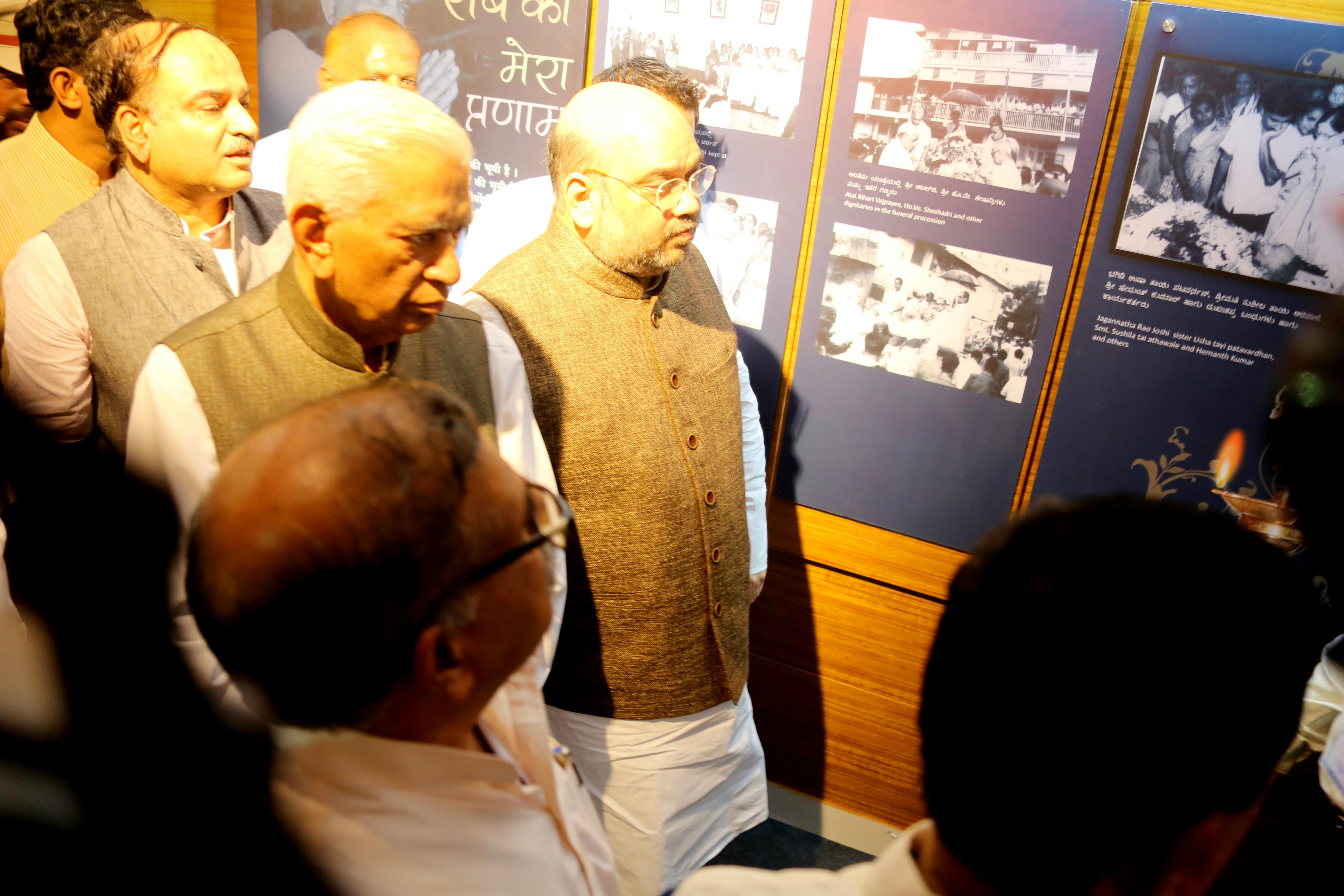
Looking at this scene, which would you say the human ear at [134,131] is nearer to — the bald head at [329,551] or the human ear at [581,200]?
the human ear at [581,200]

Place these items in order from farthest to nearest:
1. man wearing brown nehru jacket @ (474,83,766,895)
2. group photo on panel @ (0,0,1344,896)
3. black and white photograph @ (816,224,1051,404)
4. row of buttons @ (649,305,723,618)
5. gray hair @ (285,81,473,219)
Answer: black and white photograph @ (816,224,1051,404) → row of buttons @ (649,305,723,618) → man wearing brown nehru jacket @ (474,83,766,895) → gray hair @ (285,81,473,219) → group photo on panel @ (0,0,1344,896)

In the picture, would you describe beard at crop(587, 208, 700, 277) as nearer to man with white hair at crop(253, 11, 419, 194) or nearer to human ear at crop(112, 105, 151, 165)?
human ear at crop(112, 105, 151, 165)

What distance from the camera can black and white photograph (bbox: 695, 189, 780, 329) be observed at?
8.77 feet

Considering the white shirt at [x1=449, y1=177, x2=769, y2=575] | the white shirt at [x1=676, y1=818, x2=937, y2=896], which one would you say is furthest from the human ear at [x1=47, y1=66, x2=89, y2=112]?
the white shirt at [x1=676, y1=818, x2=937, y2=896]

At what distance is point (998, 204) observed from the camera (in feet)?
7.77

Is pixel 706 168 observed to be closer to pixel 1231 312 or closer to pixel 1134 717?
pixel 1231 312

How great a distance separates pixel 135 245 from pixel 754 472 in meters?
1.52

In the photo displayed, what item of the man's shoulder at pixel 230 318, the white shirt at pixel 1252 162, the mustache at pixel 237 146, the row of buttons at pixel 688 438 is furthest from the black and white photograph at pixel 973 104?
the man's shoulder at pixel 230 318

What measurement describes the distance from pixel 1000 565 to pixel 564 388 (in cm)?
135

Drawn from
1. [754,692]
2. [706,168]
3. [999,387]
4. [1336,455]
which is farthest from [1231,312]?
[754,692]

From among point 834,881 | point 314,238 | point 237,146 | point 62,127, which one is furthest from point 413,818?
point 62,127

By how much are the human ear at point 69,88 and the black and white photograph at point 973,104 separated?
82.9 inches

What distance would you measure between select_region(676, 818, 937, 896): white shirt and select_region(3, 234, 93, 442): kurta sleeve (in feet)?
5.21

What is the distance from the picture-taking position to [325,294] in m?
1.43
